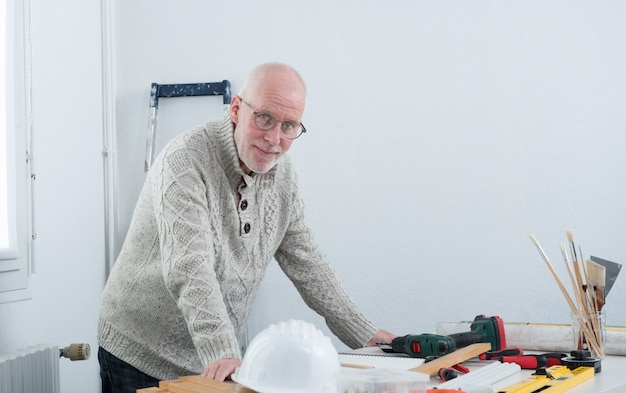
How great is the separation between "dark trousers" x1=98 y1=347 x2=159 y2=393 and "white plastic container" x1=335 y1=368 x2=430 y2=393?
1027mm

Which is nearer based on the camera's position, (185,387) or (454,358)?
(185,387)

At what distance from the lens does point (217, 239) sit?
1914 millimetres

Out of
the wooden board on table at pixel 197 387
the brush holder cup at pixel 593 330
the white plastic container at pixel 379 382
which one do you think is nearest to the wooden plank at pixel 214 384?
the wooden board on table at pixel 197 387

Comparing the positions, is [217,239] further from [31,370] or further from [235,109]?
[31,370]

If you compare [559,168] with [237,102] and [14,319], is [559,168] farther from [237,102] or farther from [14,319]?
[14,319]

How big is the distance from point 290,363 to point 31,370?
4.50ft

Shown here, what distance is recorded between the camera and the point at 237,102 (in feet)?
6.45

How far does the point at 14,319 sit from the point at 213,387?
1441mm

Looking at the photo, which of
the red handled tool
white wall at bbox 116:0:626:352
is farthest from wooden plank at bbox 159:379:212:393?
white wall at bbox 116:0:626:352

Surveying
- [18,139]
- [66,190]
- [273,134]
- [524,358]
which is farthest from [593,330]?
[66,190]

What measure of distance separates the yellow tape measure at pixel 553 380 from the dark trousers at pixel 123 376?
3.28ft

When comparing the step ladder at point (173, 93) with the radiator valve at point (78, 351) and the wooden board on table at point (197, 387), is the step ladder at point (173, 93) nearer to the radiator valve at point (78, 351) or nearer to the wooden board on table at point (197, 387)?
the radiator valve at point (78, 351)

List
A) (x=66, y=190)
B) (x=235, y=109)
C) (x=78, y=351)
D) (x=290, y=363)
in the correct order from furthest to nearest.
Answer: (x=66, y=190), (x=78, y=351), (x=235, y=109), (x=290, y=363)

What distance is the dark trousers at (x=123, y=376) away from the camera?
2049mm
